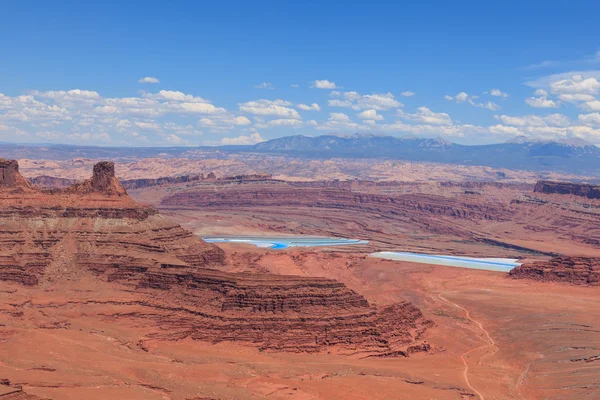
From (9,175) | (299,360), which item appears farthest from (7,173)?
(299,360)

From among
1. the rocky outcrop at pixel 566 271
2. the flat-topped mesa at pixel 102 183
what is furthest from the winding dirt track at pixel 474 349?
the flat-topped mesa at pixel 102 183

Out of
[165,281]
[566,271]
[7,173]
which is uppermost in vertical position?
[7,173]

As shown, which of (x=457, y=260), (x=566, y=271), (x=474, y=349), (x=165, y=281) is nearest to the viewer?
(x=474, y=349)

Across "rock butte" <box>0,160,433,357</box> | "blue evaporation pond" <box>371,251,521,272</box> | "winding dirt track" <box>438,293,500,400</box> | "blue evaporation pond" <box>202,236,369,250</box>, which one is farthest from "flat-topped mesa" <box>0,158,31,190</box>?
"blue evaporation pond" <box>371,251,521,272</box>

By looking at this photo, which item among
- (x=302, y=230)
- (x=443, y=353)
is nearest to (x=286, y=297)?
(x=443, y=353)

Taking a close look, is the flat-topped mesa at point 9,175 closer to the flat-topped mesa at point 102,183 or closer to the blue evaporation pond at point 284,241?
the flat-topped mesa at point 102,183

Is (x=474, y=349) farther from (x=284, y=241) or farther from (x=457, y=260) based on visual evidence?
(x=284, y=241)
